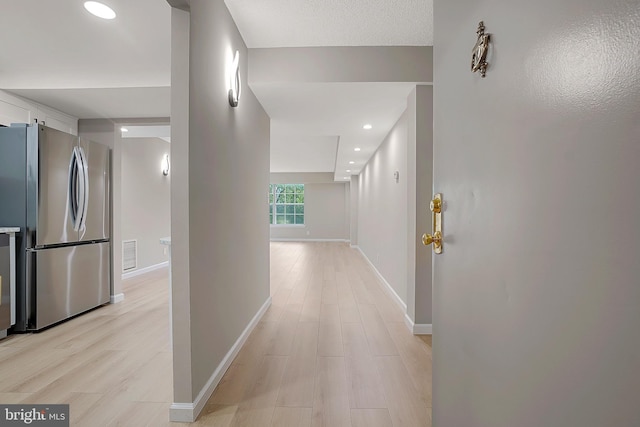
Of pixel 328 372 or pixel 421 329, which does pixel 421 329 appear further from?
pixel 328 372

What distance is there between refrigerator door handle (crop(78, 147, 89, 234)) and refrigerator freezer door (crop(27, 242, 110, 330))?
281mm

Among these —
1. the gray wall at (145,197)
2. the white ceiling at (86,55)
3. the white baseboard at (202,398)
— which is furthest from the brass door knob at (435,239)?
the gray wall at (145,197)

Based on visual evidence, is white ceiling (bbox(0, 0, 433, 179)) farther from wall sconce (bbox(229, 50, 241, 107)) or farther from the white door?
the white door

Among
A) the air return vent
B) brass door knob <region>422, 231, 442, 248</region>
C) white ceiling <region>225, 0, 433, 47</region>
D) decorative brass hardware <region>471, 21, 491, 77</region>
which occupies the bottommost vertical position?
the air return vent

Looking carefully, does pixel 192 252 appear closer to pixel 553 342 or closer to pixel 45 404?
pixel 45 404

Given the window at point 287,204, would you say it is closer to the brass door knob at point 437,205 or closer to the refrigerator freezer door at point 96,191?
the refrigerator freezer door at point 96,191

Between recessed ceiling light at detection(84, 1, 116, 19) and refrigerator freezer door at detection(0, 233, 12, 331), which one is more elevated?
recessed ceiling light at detection(84, 1, 116, 19)

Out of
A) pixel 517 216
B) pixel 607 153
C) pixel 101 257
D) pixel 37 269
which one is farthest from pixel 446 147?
pixel 101 257

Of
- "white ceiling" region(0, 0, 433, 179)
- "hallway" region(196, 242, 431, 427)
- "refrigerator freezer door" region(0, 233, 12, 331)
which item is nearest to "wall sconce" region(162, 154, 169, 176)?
"white ceiling" region(0, 0, 433, 179)

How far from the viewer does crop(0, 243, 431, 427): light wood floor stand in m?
1.69

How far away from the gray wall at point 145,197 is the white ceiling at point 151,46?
1.71 meters

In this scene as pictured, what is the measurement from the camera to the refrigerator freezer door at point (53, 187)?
113 inches

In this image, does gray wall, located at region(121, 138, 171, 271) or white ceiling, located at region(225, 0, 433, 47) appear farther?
gray wall, located at region(121, 138, 171, 271)

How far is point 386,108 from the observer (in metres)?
3.30
